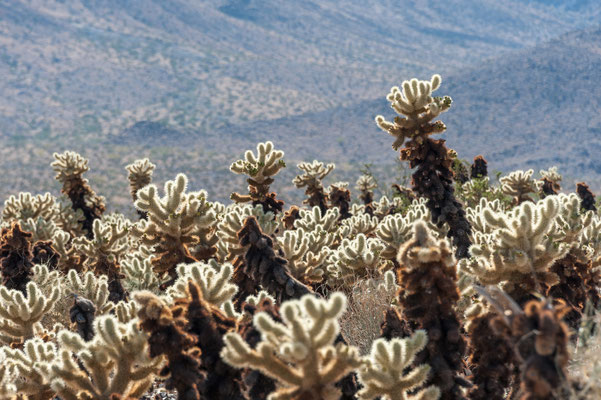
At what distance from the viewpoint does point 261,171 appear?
9164 mm

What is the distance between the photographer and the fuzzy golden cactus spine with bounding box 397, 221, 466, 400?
4.16 metres

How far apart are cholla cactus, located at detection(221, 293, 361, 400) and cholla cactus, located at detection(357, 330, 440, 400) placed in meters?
0.36

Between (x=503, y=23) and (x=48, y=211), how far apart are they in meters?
147

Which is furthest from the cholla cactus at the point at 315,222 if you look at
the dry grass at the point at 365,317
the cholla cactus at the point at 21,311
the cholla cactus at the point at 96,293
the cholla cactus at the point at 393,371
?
the cholla cactus at the point at 393,371

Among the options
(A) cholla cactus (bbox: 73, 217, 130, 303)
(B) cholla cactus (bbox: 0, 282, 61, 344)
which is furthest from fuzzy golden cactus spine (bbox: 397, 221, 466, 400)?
(A) cholla cactus (bbox: 73, 217, 130, 303)

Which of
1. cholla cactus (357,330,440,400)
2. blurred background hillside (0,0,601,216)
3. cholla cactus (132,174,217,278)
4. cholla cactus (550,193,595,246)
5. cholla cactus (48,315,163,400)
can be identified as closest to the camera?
cholla cactus (357,330,440,400)

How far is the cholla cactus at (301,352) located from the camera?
127 inches

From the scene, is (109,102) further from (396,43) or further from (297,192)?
(396,43)

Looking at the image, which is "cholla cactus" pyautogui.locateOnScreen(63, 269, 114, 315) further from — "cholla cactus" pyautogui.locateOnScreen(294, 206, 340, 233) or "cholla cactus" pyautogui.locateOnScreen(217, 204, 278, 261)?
"cholla cactus" pyautogui.locateOnScreen(294, 206, 340, 233)

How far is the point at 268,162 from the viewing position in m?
9.13

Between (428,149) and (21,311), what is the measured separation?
5.60 m

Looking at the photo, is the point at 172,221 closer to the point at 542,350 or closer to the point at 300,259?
Answer: the point at 300,259

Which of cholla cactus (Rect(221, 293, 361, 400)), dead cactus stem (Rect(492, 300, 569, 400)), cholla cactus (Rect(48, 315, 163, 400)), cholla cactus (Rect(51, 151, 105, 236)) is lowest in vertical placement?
cholla cactus (Rect(51, 151, 105, 236))

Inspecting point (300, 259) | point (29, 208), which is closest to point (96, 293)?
point (300, 259)
